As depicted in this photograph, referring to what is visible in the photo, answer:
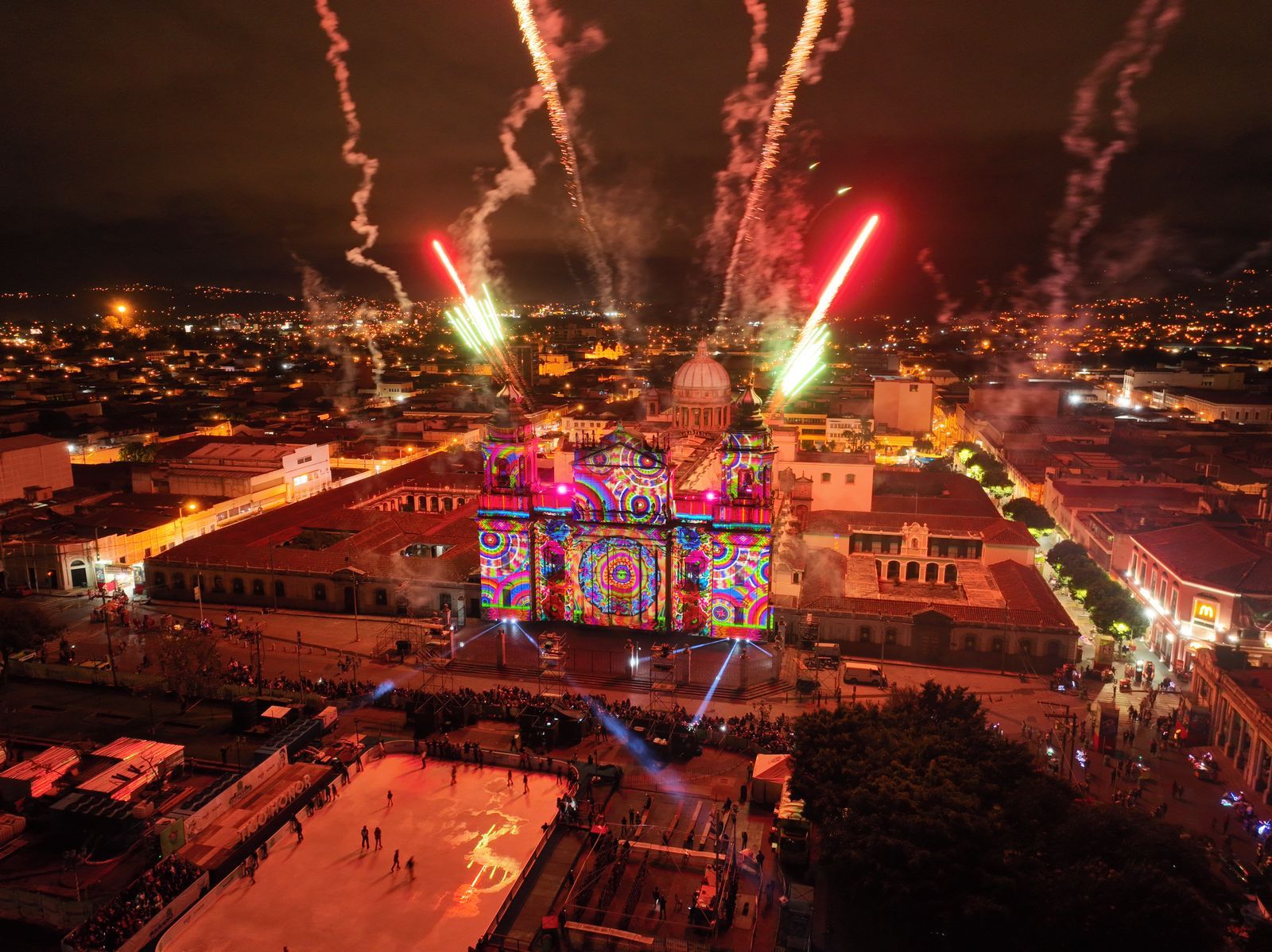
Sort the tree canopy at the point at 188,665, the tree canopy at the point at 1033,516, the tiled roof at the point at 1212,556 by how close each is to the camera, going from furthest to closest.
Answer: the tree canopy at the point at 1033,516, the tiled roof at the point at 1212,556, the tree canopy at the point at 188,665

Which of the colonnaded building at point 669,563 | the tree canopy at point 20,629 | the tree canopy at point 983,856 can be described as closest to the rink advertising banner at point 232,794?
the colonnaded building at point 669,563

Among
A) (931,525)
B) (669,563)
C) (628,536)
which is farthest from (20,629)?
(931,525)

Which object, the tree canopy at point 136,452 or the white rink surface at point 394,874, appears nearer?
the white rink surface at point 394,874

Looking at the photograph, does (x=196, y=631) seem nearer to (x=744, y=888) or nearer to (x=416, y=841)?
(x=416, y=841)

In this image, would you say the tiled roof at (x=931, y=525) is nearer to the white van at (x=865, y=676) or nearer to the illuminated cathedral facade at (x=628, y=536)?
the illuminated cathedral facade at (x=628, y=536)

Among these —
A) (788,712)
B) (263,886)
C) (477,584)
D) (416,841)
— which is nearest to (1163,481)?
(788,712)

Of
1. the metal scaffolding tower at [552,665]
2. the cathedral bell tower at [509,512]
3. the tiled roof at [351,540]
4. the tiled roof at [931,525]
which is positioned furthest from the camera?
the tiled roof at [931,525]

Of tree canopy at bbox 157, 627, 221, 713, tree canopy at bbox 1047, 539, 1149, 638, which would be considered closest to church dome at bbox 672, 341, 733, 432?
tree canopy at bbox 1047, 539, 1149, 638

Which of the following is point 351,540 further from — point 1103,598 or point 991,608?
point 1103,598
